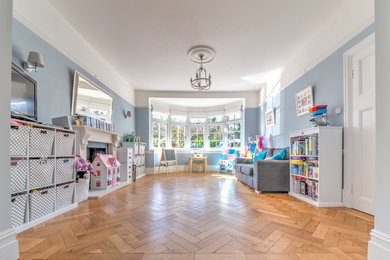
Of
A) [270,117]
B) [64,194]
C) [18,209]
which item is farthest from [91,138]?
[270,117]

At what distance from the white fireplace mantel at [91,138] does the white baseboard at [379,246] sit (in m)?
3.45

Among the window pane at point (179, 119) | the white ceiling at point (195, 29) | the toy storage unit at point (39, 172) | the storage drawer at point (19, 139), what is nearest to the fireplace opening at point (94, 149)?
the toy storage unit at point (39, 172)

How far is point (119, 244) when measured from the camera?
1460mm

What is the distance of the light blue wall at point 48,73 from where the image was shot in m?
2.03

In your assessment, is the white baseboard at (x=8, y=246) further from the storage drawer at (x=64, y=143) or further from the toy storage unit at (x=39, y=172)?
the storage drawer at (x=64, y=143)

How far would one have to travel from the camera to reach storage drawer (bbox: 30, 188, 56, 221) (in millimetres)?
1849

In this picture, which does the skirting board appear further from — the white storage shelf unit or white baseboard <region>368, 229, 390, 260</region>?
the white storage shelf unit

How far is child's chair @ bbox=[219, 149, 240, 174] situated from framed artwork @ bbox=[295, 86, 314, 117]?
2.87m

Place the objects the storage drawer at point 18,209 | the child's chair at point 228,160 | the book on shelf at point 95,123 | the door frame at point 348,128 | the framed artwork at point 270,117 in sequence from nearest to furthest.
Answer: the storage drawer at point 18,209 < the door frame at point 348,128 < the book on shelf at point 95,123 < the framed artwork at point 270,117 < the child's chair at point 228,160

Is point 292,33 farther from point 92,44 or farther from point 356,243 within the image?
point 92,44

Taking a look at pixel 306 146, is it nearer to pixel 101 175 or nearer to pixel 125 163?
pixel 101 175

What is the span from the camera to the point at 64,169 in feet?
7.60

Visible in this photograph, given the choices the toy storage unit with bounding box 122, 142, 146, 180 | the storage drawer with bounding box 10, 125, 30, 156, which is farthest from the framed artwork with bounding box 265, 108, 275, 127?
the storage drawer with bounding box 10, 125, 30, 156

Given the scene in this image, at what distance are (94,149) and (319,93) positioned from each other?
4.36 metres
